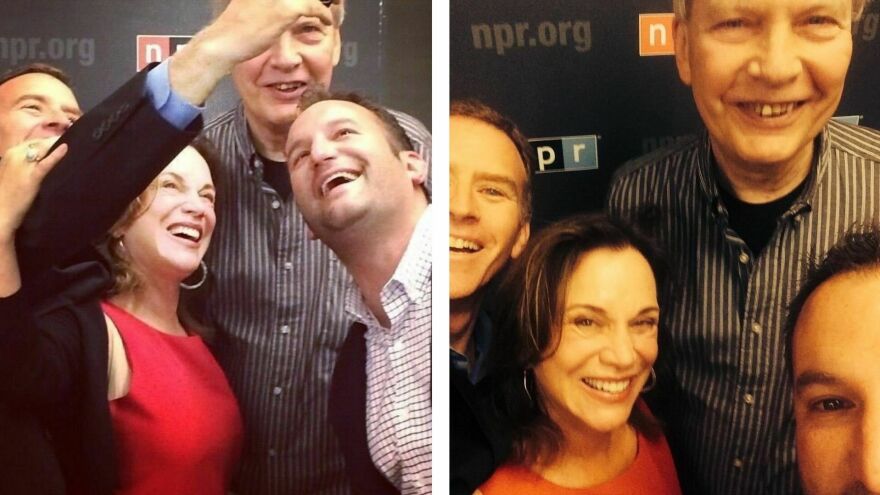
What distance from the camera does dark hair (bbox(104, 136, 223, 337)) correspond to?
1.80m

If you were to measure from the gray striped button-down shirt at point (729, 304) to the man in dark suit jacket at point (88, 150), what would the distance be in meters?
0.86

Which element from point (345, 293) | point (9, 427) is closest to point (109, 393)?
point (9, 427)

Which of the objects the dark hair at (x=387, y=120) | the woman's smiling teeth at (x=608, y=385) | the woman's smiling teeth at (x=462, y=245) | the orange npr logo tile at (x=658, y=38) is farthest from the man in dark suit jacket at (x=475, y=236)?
the orange npr logo tile at (x=658, y=38)

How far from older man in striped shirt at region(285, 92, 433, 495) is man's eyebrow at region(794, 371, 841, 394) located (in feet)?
2.52

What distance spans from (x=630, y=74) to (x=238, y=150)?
2.74 feet

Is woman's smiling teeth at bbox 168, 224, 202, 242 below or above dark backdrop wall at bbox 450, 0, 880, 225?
below

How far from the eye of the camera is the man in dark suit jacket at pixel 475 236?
1896 mm

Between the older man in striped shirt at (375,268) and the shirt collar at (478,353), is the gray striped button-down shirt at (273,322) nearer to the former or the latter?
the older man in striped shirt at (375,268)

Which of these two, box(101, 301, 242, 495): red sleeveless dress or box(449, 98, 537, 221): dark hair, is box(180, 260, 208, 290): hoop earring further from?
box(449, 98, 537, 221): dark hair

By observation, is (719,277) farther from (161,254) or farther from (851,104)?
(161,254)

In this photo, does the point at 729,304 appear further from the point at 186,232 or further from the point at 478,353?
the point at 186,232

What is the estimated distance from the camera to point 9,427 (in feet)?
5.72

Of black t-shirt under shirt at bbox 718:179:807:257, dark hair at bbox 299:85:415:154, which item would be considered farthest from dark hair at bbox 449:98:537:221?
black t-shirt under shirt at bbox 718:179:807:257

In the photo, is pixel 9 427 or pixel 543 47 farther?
pixel 543 47
